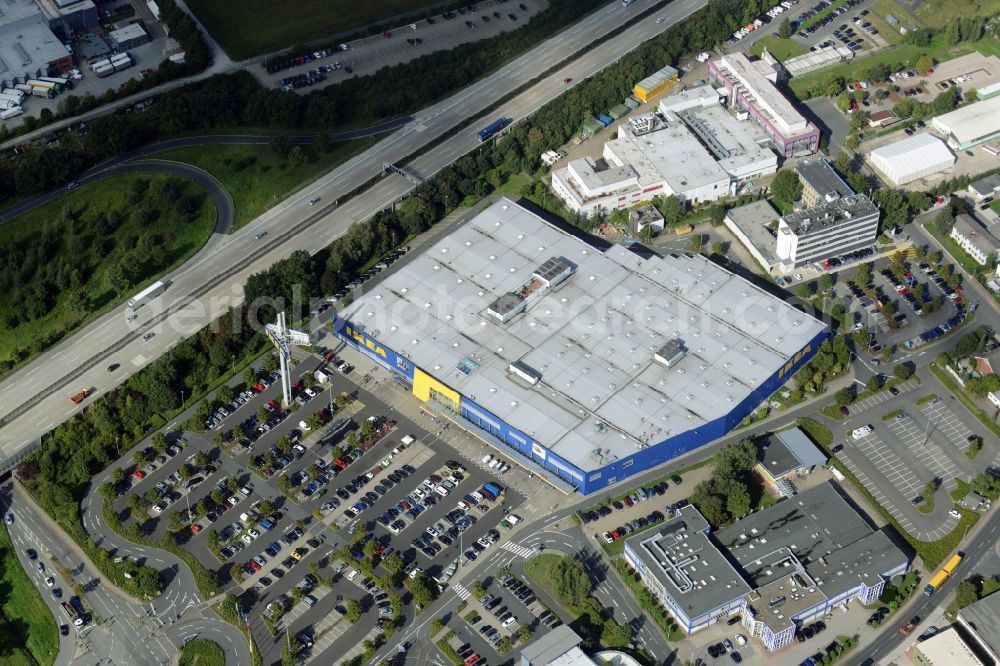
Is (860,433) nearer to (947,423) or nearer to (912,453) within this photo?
(912,453)

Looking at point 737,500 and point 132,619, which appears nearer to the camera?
point 132,619

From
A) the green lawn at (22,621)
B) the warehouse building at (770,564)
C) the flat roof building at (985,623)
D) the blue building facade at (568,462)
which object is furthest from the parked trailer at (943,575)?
the green lawn at (22,621)

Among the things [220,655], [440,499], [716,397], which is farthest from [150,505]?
[716,397]

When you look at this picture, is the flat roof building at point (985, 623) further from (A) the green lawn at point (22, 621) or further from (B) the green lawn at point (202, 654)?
(A) the green lawn at point (22, 621)

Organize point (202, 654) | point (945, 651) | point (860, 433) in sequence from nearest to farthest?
1. point (945, 651)
2. point (202, 654)
3. point (860, 433)

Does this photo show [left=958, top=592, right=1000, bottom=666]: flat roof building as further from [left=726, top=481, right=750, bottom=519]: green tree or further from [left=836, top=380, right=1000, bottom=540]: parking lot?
[left=726, top=481, right=750, bottom=519]: green tree

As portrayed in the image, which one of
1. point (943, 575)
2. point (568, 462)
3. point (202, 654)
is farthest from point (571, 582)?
point (943, 575)
